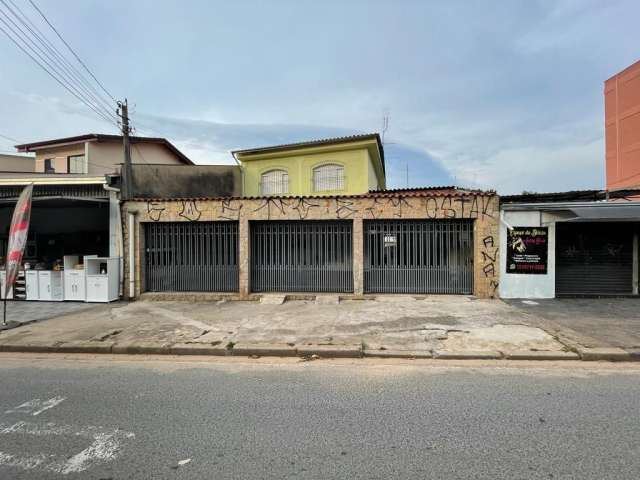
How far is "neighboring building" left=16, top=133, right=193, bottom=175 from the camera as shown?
20656 millimetres

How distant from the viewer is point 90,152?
20.6 m

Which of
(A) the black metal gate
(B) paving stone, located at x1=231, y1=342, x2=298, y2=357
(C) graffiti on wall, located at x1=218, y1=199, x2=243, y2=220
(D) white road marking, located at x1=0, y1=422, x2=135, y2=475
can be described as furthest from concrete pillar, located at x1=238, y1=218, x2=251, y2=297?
(A) the black metal gate

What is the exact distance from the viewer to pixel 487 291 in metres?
10.1

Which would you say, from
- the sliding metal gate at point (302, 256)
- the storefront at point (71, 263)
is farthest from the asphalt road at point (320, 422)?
the storefront at point (71, 263)

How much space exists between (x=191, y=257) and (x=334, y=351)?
6.77 m

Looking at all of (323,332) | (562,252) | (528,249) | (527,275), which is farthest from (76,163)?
(562,252)

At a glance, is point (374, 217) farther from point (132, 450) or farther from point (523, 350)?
point (132, 450)

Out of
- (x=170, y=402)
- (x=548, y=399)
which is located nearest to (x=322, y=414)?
(x=170, y=402)

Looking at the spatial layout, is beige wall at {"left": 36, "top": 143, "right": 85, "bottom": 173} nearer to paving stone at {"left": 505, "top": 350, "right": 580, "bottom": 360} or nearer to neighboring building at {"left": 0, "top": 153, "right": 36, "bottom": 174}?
neighboring building at {"left": 0, "top": 153, "right": 36, "bottom": 174}

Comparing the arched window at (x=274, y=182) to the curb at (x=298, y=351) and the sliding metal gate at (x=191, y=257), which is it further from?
the curb at (x=298, y=351)

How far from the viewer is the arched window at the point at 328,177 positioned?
54.7 ft

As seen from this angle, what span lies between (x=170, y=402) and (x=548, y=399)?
13.6ft

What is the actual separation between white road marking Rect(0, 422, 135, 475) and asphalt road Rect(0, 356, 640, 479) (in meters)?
0.01

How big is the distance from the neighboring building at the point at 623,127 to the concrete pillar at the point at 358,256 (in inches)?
924
